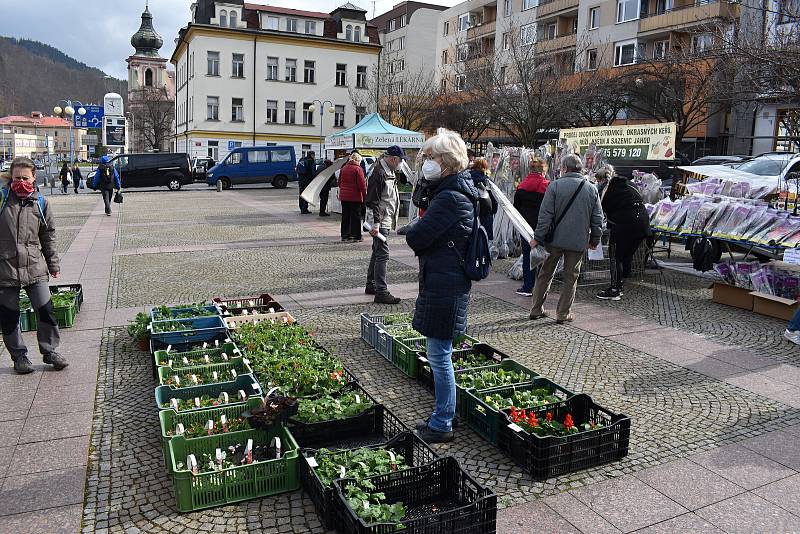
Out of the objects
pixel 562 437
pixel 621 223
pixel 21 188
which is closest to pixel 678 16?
pixel 621 223

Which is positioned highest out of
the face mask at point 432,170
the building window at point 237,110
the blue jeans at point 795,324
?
the building window at point 237,110

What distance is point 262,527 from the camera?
11.7 feet

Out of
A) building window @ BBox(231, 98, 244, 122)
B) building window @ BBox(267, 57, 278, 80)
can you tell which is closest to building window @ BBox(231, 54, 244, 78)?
building window @ BBox(231, 98, 244, 122)

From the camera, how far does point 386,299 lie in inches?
337

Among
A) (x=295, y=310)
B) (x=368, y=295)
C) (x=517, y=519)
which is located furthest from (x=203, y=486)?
(x=368, y=295)

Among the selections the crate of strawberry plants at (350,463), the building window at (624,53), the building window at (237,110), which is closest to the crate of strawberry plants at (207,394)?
the crate of strawberry plants at (350,463)

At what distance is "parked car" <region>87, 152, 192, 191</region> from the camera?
110 feet

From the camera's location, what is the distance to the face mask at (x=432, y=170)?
13.7 ft

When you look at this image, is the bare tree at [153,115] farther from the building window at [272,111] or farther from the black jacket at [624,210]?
the black jacket at [624,210]

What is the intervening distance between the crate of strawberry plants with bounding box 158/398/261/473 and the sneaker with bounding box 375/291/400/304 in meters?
4.02

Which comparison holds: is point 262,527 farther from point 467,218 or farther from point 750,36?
point 750,36

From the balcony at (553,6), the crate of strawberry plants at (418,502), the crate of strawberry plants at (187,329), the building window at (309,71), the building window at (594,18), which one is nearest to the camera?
the crate of strawberry plants at (418,502)

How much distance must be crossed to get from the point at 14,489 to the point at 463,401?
112 inches

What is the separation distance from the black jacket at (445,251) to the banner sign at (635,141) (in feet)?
24.9
